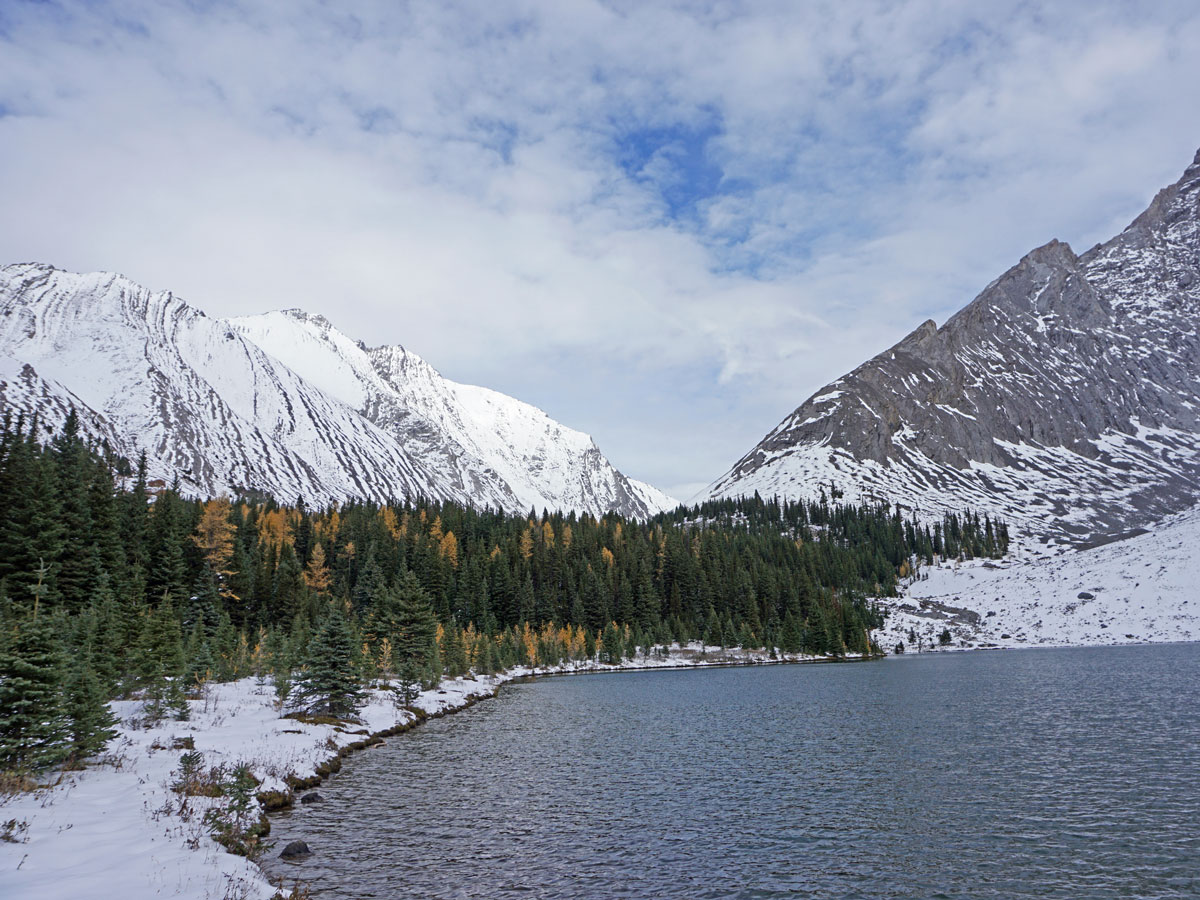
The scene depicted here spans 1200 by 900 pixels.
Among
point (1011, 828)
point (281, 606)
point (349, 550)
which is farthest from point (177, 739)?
point (349, 550)

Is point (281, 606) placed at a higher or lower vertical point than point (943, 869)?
higher

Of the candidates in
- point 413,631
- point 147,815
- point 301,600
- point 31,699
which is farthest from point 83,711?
point 301,600

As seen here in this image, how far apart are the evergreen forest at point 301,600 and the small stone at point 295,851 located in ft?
28.2

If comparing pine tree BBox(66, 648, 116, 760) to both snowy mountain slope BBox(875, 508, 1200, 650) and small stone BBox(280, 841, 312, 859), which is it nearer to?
small stone BBox(280, 841, 312, 859)

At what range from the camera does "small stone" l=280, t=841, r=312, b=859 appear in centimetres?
2342

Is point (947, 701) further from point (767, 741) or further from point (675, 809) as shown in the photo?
point (675, 809)

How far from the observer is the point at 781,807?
96.4 ft

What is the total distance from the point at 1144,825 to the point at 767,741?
22.9m

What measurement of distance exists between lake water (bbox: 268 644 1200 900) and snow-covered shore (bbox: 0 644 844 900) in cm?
254

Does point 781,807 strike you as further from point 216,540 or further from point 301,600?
point 216,540

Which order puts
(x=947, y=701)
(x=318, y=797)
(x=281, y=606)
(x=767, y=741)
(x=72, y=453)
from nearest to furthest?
(x=318, y=797) < (x=767, y=741) < (x=947, y=701) < (x=72, y=453) < (x=281, y=606)

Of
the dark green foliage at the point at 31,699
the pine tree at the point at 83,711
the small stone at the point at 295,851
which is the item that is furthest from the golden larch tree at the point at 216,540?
the small stone at the point at 295,851

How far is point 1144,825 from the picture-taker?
24641 mm

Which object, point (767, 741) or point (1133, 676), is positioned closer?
point (767, 741)
